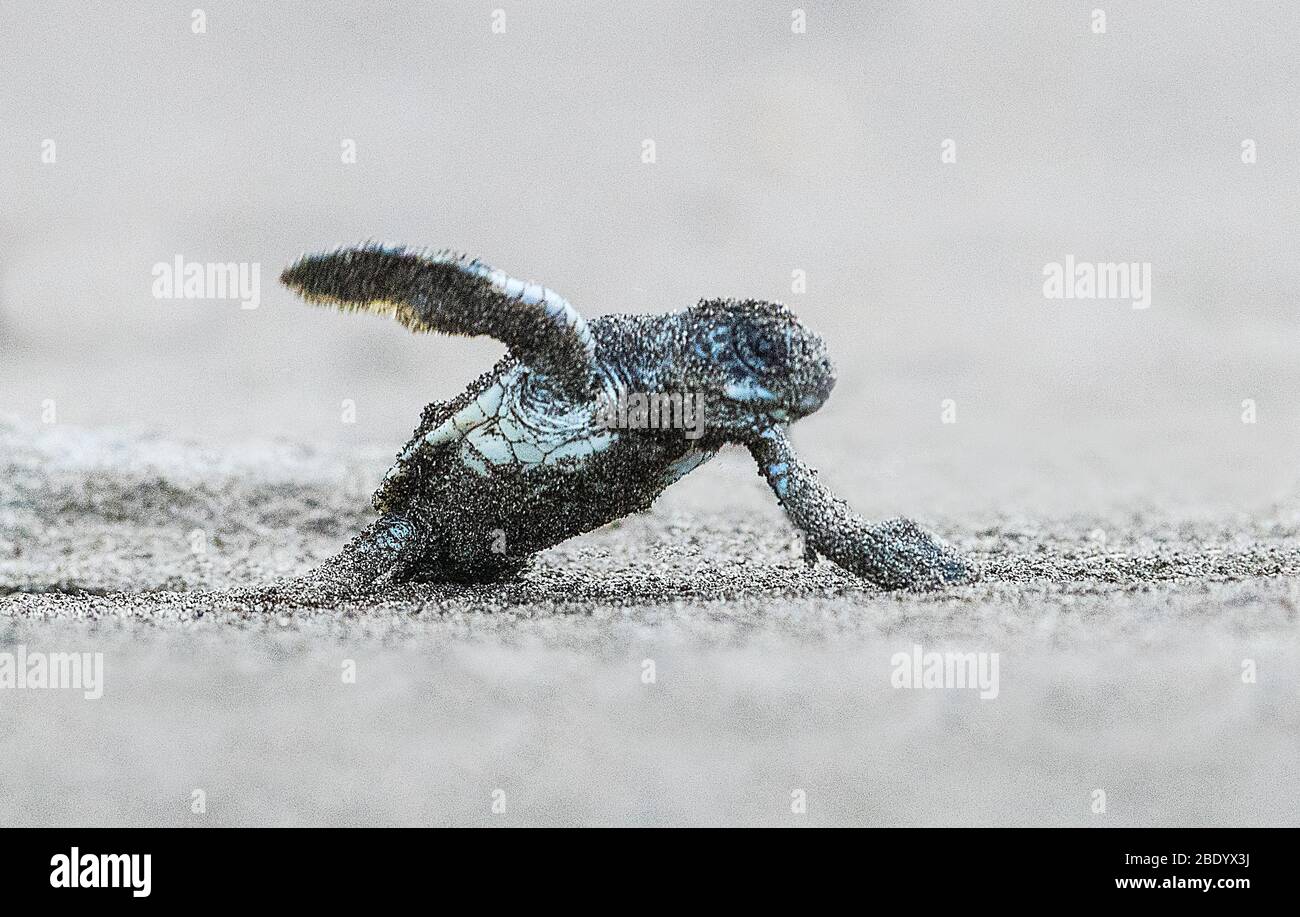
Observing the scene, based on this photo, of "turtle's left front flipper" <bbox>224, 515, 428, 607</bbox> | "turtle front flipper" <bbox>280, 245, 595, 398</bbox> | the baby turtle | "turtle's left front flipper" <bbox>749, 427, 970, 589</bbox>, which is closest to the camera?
"turtle front flipper" <bbox>280, 245, 595, 398</bbox>

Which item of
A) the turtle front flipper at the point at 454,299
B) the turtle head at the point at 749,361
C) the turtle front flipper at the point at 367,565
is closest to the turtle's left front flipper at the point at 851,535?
the turtle head at the point at 749,361

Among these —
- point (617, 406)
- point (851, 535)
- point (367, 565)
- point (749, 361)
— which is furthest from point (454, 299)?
point (851, 535)

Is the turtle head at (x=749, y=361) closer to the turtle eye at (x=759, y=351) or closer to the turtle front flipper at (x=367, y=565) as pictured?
the turtle eye at (x=759, y=351)

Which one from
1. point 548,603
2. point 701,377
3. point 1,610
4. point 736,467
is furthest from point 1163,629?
point 736,467

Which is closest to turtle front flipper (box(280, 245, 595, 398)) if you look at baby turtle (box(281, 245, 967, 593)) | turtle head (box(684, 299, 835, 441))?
baby turtle (box(281, 245, 967, 593))

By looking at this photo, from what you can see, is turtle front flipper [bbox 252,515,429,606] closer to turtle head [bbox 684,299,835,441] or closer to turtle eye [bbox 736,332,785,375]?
turtle head [bbox 684,299,835,441]

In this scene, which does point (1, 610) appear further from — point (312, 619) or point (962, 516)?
point (962, 516)

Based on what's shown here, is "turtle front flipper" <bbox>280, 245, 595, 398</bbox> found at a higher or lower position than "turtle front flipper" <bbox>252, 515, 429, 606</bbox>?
higher
